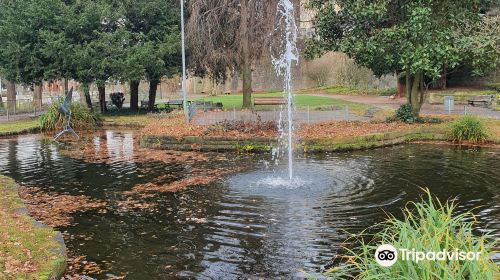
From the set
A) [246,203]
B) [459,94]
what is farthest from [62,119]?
[459,94]

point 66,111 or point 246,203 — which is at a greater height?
point 66,111

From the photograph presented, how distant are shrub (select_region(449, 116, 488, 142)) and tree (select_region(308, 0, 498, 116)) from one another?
7.53 feet

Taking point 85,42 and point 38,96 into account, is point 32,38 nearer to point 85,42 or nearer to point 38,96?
point 85,42

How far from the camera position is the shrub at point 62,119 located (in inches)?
936

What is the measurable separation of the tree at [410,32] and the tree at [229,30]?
223 inches

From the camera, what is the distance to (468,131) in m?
17.4

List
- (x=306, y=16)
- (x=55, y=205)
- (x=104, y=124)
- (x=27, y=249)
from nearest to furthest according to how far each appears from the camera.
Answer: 1. (x=27, y=249)
2. (x=55, y=205)
3. (x=104, y=124)
4. (x=306, y=16)

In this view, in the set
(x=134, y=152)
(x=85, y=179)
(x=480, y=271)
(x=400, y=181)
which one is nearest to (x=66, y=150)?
(x=134, y=152)

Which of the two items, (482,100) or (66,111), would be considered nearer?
(66,111)

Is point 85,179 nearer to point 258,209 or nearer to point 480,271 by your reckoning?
point 258,209

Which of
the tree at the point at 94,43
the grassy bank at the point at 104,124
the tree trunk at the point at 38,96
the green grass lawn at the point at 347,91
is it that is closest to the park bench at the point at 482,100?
the green grass lawn at the point at 347,91

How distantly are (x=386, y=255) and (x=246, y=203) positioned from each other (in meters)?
5.72

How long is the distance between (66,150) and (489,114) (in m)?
19.2

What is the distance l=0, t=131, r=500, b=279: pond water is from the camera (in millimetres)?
7031
